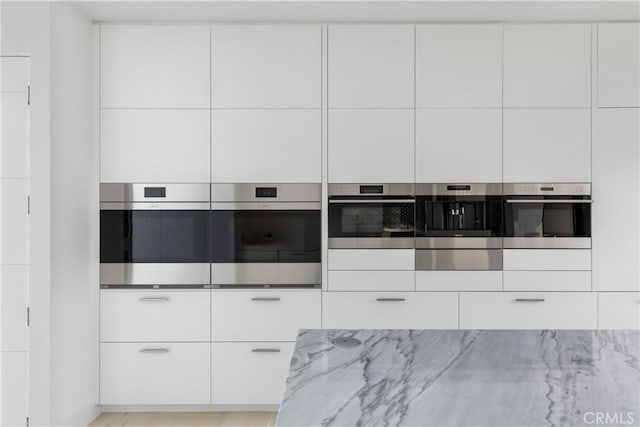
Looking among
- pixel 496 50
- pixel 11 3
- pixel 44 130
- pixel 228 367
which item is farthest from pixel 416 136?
pixel 11 3

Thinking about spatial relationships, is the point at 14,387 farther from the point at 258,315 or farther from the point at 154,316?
the point at 258,315

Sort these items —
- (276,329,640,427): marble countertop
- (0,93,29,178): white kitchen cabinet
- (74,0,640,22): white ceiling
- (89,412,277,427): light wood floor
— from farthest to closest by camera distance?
1. (89,412,277,427): light wood floor
2. (74,0,640,22): white ceiling
3. (0,93,29,178): white kitchen cabinet
4. (276,329,640,427): marble countertop

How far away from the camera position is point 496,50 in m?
3.09

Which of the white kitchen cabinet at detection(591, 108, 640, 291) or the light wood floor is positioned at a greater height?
the white kitchen cabinet at detection(591, 108, 640, 291)

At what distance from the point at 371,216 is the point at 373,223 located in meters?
0.05

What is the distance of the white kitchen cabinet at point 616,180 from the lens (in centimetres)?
308

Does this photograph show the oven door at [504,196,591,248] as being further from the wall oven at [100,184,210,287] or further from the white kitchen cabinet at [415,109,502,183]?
the wall oven at [100,184,210,287]

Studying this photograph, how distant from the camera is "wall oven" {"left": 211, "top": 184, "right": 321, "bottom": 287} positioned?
3.11 metres

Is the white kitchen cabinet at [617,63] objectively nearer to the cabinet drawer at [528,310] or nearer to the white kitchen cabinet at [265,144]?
the cabinet drawer at [528,310]

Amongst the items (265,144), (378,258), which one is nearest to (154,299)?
(265,144)

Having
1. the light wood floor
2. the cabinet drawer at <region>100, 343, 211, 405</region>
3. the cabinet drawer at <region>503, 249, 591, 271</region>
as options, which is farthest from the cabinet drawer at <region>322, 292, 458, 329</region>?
the cabinet drawer at <region>100, 343, 211, 405</region>

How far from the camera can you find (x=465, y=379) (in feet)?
3.79

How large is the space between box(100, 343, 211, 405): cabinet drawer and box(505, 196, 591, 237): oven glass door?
6.94 feet

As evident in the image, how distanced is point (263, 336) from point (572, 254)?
6.67 ft
